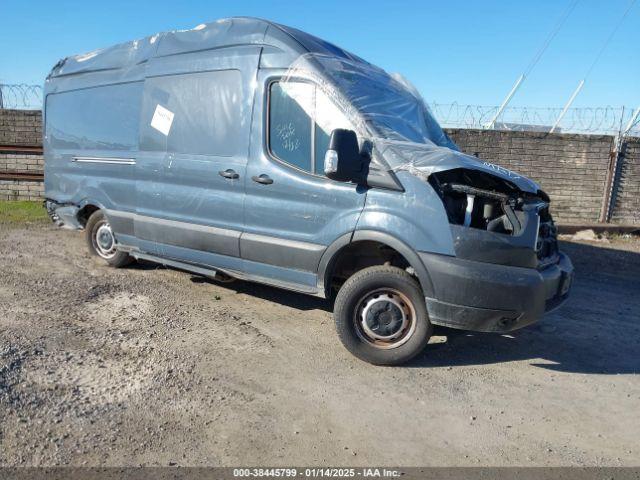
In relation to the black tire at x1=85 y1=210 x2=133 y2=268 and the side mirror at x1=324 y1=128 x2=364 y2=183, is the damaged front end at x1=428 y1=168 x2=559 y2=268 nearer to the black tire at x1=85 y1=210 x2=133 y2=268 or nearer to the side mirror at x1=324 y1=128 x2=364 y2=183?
the side mirror at x1=324 y1=128 x2=364 y2=183

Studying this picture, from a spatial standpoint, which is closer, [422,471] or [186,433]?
[422,471]

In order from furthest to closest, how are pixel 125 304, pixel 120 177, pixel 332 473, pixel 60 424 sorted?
pixel 120 177 < pixel 125 304 < pixel 60 424 < pixel 332 473

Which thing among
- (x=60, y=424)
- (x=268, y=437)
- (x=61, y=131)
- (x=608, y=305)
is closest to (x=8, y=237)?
(x=61, y=131)

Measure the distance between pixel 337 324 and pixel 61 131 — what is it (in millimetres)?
5035

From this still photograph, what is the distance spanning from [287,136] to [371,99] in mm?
791

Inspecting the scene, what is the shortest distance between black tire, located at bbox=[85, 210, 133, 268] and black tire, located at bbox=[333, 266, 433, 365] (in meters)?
3.42

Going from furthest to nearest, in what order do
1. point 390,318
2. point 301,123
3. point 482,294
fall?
1. point 301,123
2. point 390,318
3. point 482,294

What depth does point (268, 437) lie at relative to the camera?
3.08 metres

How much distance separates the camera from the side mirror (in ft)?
12.9

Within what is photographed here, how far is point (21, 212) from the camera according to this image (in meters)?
10.1

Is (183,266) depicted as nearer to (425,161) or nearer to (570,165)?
(425,161)

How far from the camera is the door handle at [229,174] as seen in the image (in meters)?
4.77

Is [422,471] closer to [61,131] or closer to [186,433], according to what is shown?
[186,433]

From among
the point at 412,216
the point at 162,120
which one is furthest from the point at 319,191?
the point at 162,120
